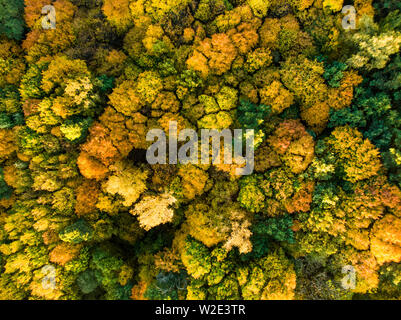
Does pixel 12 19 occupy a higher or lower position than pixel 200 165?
higher

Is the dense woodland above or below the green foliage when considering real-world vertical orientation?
below

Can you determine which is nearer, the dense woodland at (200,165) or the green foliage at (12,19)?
the dense woodland at (200,165)

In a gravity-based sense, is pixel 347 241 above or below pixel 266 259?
above

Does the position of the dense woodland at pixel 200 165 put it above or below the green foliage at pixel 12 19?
below

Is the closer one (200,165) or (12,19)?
(200,165)

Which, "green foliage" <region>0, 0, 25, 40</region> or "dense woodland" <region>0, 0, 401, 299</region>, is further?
"green foliage" <region>0, 0, 25, 40</region>
